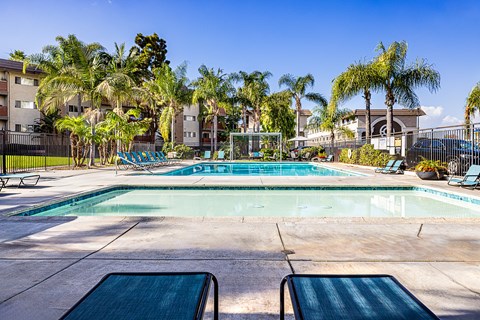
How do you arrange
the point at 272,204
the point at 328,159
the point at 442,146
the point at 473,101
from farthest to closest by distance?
the point at 328,159 → the point at 473,101 → the point at 442,146 → the point at 272,204

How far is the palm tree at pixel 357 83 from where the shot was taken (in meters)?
21.8

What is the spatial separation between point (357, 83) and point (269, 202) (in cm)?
1564

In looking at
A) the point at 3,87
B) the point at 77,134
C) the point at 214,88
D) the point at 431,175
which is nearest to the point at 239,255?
the point at 431,175

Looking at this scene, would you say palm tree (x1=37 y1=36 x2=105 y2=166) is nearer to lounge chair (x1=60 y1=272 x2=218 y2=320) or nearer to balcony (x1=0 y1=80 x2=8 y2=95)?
balcony (x1=0 y1=80 x2=8 y2=95)

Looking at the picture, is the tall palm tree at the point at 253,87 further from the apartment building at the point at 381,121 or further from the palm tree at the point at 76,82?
the palm tree at the point at 76,82

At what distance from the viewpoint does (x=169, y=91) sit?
34906 mm

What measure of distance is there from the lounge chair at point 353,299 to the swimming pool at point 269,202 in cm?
589

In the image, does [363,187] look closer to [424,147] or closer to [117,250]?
[424,147]

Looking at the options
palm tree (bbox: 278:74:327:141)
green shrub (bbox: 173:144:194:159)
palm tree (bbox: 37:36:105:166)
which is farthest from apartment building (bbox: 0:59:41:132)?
palm tree (bbox: 278:74:327:141)

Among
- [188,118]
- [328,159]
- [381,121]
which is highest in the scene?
[381,121]

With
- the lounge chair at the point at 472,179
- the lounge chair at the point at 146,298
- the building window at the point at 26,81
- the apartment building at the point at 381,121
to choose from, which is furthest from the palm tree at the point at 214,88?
the lounge chair at the point at 146,298

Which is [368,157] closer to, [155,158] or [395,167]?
[395,167]

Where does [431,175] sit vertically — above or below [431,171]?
below

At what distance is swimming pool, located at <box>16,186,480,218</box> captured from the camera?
27.0 feet
